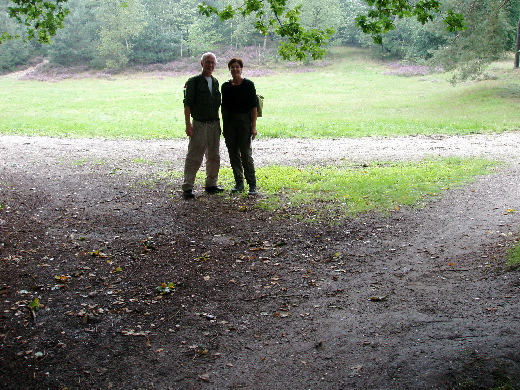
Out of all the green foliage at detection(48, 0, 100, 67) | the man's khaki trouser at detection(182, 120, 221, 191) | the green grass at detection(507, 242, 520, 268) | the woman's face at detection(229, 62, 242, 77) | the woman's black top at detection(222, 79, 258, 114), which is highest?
the green foliage at detection(48, 0, 100, 67)

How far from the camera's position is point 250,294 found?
5027mm

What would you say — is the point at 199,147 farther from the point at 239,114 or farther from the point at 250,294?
the point at 250,294

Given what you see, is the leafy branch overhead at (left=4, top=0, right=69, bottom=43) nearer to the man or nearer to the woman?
the man

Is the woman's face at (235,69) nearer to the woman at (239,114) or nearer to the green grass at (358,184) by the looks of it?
the woman at (239,114)

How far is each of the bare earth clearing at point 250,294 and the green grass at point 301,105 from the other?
367 inches

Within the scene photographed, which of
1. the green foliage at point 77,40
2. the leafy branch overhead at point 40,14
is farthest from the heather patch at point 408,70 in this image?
the leafy branch overhead at point 40,14

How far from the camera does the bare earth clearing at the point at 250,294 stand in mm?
3623

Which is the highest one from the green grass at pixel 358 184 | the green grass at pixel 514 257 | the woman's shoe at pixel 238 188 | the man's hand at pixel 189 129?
the man's hand at pixel 189 129

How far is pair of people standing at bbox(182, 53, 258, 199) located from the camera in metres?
8.23

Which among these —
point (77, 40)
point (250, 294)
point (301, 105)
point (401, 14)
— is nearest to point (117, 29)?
point (77, 40)

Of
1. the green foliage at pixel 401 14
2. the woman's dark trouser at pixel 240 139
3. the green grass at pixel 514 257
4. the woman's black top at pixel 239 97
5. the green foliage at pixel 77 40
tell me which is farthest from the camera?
the green foliage at pixel 77 40

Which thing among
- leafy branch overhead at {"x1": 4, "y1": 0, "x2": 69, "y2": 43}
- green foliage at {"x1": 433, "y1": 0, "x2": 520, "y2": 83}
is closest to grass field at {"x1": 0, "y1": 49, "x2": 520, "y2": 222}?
green foliage at {"x1": 433, "y1": 0, "x2": 520, "y2": 83}

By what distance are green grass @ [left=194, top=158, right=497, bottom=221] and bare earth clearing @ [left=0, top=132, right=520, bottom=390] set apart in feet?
1.30

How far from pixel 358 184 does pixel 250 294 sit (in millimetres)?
4975
